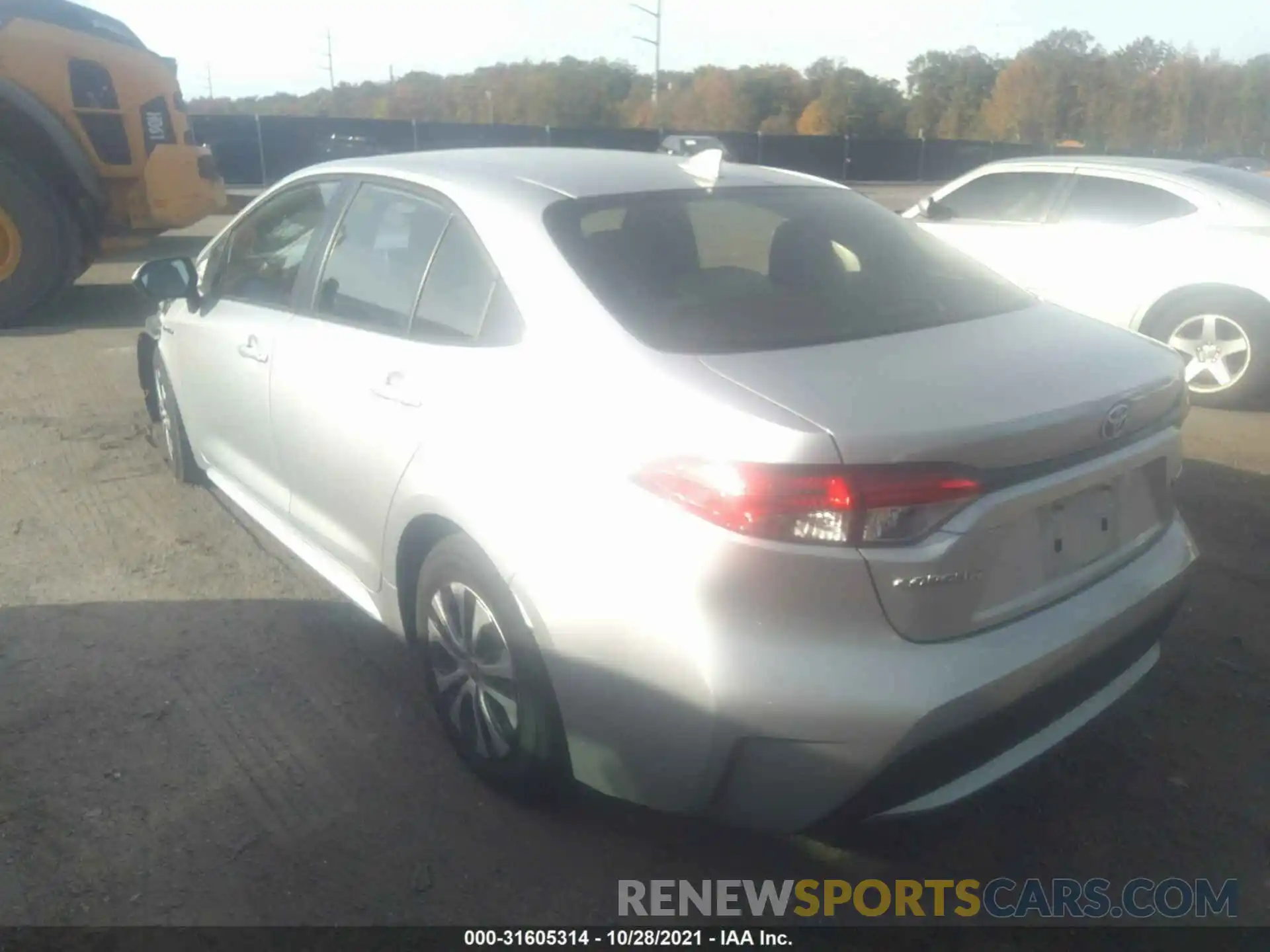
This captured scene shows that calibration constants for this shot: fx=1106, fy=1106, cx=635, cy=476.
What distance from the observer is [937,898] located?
106 inches

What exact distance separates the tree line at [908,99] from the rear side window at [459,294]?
144ft

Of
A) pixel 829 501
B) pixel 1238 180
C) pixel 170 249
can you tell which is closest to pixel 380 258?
pixel 829 501

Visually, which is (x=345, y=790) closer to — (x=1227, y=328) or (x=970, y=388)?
(x=970, y=388)

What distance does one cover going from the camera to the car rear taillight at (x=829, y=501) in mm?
2195

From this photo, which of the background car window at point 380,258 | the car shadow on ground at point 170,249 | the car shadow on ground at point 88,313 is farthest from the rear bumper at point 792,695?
the car shadow on ground at point 170,249

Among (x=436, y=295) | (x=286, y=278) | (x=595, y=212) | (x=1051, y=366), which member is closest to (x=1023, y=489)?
(x=1051, y=366)

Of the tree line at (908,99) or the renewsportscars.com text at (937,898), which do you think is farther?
the tree line at (908,99)

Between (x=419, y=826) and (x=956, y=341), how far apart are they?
1.85 meters

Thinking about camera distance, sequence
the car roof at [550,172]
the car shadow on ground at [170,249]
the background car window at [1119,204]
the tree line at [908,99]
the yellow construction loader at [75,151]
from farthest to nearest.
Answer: the tree line at [908,99] < the car shadow on ground at [170,249] < the yellow construction loader at [75,151] < the background car window at [1119,204] < the car roof at [550,172]

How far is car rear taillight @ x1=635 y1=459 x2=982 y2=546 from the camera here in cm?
220

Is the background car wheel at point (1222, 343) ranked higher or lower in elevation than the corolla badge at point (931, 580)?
lower

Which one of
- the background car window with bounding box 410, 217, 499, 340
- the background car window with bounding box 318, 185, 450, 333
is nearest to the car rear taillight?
the background car window with bounding box 410, 217, 499, 340

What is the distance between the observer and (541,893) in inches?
105

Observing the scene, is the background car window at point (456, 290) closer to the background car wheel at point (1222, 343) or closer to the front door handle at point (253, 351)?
the front door handle at point (253, 351)
